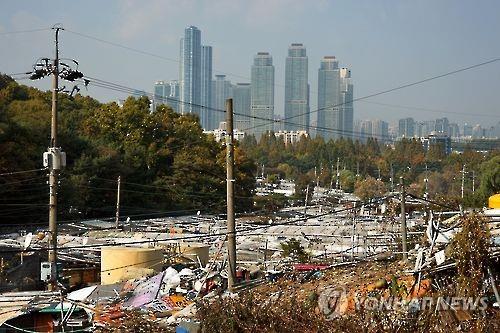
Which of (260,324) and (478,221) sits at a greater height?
(478,221)

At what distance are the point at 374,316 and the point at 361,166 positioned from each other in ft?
→ 203

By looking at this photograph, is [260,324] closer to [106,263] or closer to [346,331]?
[346,331]

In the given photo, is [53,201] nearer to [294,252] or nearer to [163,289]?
[163,289]

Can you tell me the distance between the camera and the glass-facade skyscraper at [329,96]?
564 ft

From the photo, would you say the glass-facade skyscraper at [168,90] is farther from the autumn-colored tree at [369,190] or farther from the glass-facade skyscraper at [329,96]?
the autumn-colored tree at [369,190]

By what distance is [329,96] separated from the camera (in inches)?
7131

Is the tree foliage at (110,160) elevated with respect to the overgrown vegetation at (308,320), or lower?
elevated

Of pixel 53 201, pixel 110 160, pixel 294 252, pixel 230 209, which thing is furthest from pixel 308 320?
pixel 110 160

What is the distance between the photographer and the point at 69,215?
25766 millimetres

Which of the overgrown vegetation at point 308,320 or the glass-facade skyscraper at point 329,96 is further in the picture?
the glass-facade skyscraper at point 329,96

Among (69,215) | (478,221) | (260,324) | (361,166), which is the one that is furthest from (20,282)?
(361,166)

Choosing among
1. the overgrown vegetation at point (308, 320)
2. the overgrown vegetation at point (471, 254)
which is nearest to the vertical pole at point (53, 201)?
the overgrown vegetation at point (308, 320)

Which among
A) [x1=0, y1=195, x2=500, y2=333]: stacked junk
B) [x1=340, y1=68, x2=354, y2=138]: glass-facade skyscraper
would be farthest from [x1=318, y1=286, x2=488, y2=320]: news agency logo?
[x1=340, y1=68, x2=354, y2=138]: glass-facade skyscraper

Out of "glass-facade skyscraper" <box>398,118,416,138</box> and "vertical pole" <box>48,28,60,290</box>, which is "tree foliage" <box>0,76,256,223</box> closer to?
"vertical pole" <box>48,28,60,290</box>
